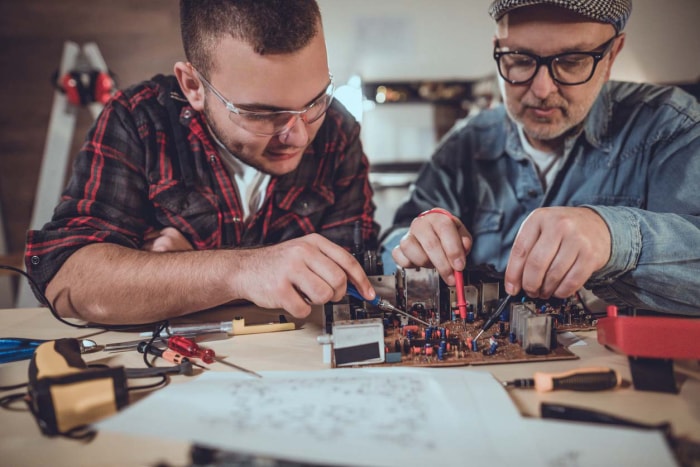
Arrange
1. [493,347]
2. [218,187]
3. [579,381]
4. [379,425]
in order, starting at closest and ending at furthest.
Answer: [379,425], [579,381], [493,347], [218,187]

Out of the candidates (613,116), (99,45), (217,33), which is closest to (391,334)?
(217,33)

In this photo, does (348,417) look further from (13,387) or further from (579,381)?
(13,387)

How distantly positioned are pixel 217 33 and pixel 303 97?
0.26 metres

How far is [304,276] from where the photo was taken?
840 millimetres

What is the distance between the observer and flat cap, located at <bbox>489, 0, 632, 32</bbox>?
115 cm

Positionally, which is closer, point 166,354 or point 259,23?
point 166,354

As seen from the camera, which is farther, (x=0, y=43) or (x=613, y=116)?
(x=0, y=43)

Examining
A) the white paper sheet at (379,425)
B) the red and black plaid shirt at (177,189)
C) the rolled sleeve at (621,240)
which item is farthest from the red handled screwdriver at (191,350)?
the rolled sleeve at (621,240)

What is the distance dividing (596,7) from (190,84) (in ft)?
3.74

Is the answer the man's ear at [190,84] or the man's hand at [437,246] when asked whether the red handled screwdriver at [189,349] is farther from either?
the man's ear at [190,84]

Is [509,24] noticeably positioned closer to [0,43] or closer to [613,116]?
[613,116]

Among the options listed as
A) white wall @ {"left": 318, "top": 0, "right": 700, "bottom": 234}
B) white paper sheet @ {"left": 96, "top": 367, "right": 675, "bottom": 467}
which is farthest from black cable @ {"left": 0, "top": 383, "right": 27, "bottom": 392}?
white wall @ {"left": 318, "top": 0, "right": 700, "bottom": 234}

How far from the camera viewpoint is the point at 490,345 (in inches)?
31.9

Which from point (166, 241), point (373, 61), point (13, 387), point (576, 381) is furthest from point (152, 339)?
point (373, 61)
